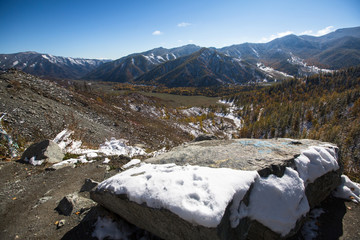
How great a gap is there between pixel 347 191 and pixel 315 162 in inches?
114

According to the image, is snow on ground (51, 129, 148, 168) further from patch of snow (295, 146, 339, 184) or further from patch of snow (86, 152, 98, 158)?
patch of snow (295, 146, 339, 184)

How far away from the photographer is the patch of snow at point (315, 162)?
6301 millimetres

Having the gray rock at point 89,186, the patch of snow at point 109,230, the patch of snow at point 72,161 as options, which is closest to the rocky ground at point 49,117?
the patch of snow at point 72,161

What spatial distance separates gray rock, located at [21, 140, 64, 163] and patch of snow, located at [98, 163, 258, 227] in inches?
321

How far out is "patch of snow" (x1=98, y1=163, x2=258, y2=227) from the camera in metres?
3.80

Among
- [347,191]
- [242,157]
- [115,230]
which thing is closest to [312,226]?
[347,191]

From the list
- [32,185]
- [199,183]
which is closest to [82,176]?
[32,185]

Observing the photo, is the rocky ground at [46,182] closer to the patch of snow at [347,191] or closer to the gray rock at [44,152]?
the patch of snow at [347,191]

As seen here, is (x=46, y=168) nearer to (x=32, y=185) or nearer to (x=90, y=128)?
(x=32, y=185)

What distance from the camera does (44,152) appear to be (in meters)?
10.9

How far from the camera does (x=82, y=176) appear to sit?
9.70m

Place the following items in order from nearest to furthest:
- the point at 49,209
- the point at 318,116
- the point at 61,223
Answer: the point at 61,223 → the point at 49,209 → the point at 318,116

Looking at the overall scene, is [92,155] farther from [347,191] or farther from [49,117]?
[347,191]

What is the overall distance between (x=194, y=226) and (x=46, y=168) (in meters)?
10.9
